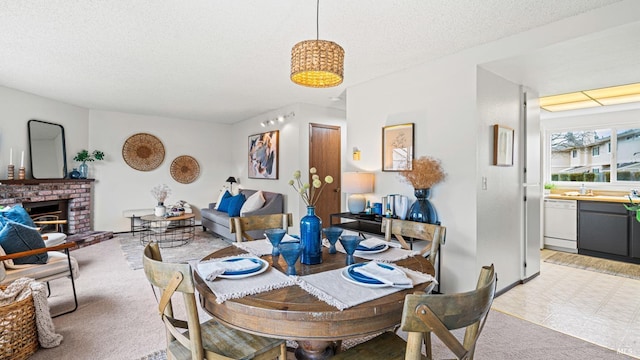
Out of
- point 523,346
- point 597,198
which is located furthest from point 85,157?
point 597,198

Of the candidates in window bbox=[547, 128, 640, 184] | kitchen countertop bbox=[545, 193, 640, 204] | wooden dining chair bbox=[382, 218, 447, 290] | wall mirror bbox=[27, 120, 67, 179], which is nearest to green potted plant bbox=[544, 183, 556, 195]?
window bbox=[547, 128, 640, 184]

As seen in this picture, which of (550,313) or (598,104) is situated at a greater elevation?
(598,104)

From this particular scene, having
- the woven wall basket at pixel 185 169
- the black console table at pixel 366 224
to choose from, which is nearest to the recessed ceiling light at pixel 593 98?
the black console table at pixel 366 224

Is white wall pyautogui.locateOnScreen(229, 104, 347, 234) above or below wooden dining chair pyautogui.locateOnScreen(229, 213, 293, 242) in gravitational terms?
above

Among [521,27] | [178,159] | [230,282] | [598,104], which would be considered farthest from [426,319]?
[178,159]

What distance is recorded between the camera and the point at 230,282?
51.7 inches

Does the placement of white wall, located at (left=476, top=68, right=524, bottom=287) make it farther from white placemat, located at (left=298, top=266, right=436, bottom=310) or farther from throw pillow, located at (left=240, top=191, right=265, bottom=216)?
throw pillow, located at (left=240, top=191, right=265, bottom=216)

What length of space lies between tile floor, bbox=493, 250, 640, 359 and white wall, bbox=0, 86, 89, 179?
6565 mm

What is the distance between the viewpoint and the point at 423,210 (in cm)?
305

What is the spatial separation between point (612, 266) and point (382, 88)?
3.84 metres

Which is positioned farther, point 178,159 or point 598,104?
point 178,159

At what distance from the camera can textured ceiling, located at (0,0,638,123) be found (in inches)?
87.6

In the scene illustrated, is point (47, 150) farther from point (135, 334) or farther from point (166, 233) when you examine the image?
point (135, 334)

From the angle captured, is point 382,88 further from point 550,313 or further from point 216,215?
point 216,215
